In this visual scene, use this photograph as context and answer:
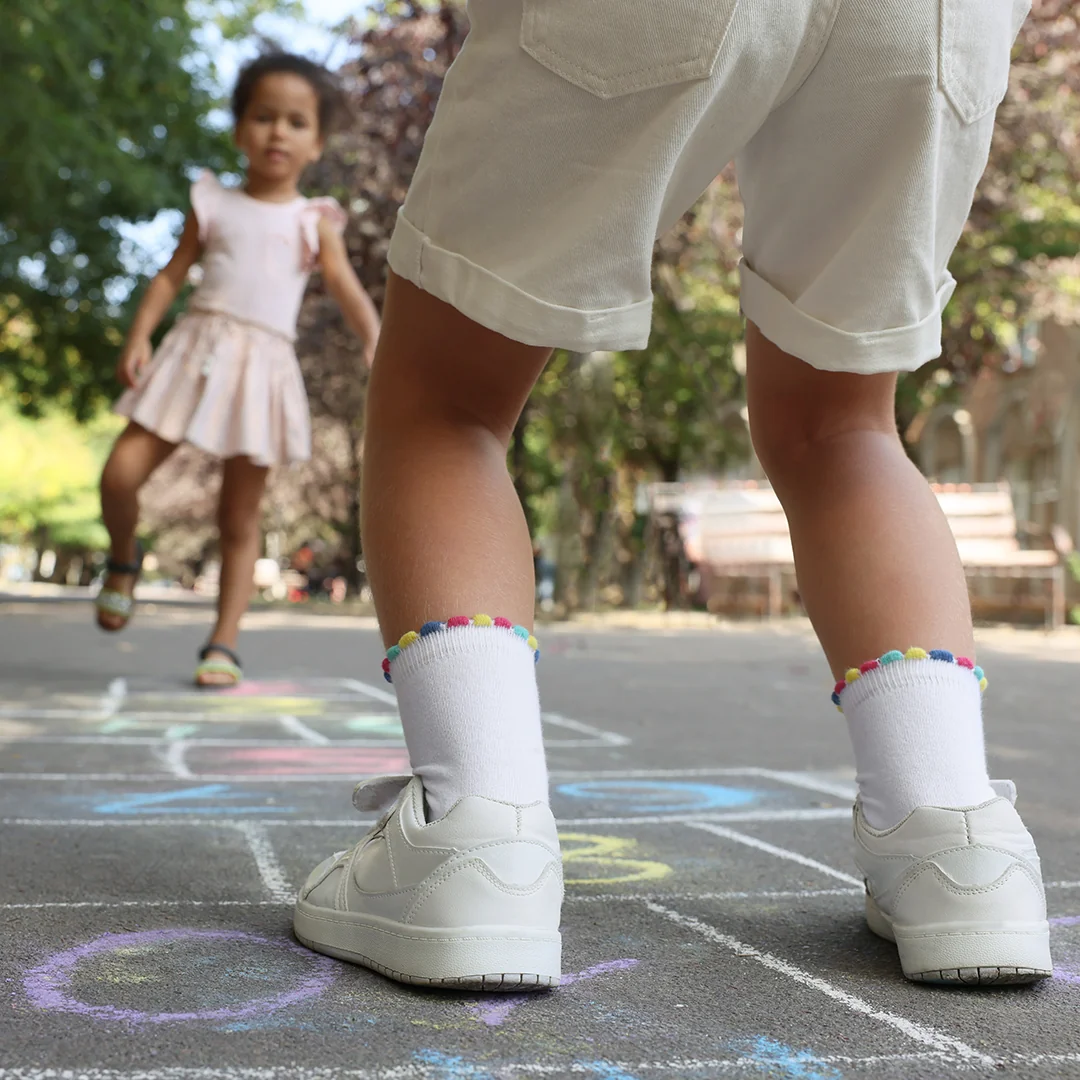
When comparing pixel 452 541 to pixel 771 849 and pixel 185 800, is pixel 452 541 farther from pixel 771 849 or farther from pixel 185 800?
pixel 185 800

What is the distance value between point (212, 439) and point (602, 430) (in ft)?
41.9

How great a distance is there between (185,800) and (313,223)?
3062 mm

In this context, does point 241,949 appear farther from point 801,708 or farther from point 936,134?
point 801,708

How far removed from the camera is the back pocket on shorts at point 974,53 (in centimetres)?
169

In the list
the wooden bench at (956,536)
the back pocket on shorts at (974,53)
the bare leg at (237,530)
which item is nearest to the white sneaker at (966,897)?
the back pocket on shorts at (974,53)

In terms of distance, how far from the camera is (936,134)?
1.72 metres

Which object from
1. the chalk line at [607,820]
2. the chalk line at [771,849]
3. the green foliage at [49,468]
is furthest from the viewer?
the green foliage at [49,468]

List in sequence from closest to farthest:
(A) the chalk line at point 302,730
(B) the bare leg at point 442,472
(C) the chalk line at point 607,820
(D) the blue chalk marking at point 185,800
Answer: (B) the bare leg at point 442,472, (C) the chalk line at point 607,820, (D) the blue chalk marking at point 185,800, (A) the chalk line at point 302,730

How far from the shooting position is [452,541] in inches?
Result: 71.2

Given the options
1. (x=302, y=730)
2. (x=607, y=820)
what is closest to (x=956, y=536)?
(x=302, y=730)

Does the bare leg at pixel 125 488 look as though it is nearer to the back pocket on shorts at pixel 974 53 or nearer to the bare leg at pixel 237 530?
the bare leg at pixel 237 530

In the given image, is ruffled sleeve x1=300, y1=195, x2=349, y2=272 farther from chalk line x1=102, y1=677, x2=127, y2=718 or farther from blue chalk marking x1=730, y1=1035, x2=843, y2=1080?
blue chalk marking x1=730, y1=1035, x2=843, y2=1080

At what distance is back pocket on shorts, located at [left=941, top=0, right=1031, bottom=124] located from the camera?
1690 millimetres

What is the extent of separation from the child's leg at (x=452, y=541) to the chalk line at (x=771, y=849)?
2.50ft
